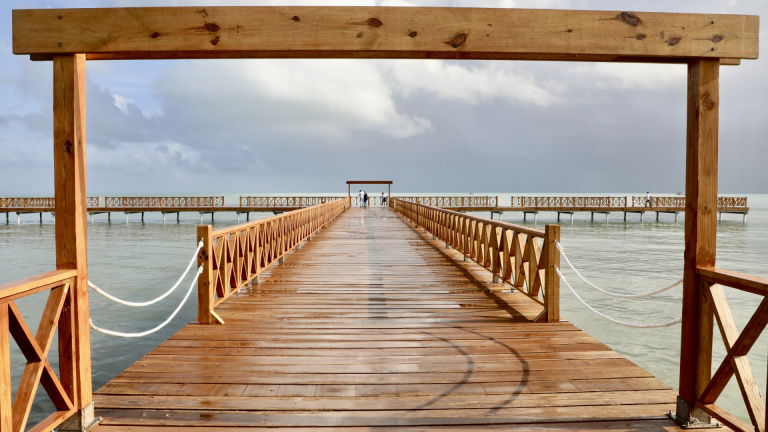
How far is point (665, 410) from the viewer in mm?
2973

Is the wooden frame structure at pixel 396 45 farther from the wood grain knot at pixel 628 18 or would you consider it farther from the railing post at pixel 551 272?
the railing post at pixel 551 272

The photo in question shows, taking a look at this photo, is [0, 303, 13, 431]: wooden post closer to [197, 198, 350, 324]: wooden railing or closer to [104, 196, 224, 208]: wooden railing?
[197, 198, 350, 324]: wooden railing

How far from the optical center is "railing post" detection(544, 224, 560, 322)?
4.88 m

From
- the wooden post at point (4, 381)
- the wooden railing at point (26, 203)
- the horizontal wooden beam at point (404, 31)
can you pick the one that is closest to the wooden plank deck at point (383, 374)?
the wooden post at point (4, 381)

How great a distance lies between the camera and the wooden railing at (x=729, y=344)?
7.88 ft

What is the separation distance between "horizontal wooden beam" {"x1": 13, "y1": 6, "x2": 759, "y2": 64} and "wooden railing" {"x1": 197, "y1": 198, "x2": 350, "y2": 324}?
229cm

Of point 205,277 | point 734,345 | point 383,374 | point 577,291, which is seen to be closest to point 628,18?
point 734,345

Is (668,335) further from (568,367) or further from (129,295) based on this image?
(129,295)

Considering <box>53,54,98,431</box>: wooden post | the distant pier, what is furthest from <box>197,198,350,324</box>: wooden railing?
the distant pier

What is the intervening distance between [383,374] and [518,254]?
3218 mm

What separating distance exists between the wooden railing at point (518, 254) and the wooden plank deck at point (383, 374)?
275 mm

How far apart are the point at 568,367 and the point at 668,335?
6.61 m

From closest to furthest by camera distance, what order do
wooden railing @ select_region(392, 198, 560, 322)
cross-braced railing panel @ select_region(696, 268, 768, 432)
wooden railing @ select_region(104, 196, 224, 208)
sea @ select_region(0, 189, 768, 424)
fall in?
cross-braced railing panel @ select_region(696, 268, 768, 432)
wooden railing @ select_region(392, 198, 560, 322)
sea @ select_region(0, 189, 768, 424)
wooden railing @ select_region(104, 196, 224, 208)

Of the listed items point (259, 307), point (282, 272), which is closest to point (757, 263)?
point (282, 272)
